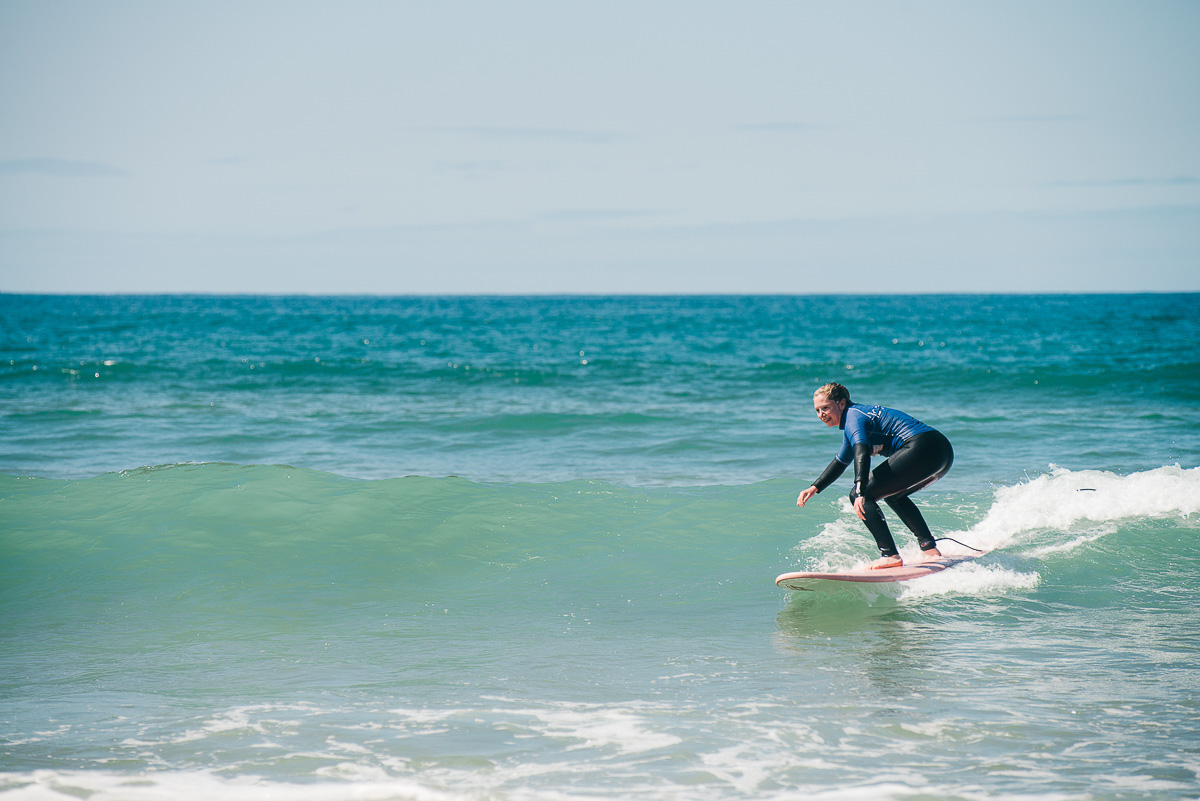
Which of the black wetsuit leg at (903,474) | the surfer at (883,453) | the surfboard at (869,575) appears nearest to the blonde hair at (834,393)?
the surfer at (883,453)

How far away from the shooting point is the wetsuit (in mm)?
7188

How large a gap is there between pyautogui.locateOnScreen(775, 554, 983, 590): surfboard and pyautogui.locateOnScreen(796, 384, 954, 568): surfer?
0.13m

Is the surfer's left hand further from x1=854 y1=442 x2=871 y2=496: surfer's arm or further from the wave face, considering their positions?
the wave face

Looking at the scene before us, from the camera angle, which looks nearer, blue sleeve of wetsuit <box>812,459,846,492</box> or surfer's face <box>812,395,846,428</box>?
surfer's face <box>812,395,846,428</box>

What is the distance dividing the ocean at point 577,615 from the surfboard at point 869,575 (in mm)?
118

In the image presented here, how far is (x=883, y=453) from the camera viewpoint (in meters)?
7.55

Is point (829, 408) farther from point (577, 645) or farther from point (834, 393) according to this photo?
point (577, 645)

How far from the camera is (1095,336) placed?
45.1 meters

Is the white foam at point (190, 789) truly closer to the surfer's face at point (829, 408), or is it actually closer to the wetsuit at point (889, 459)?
the wetsuit at point (889, 459)

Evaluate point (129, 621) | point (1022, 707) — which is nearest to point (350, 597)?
point (129, 621)

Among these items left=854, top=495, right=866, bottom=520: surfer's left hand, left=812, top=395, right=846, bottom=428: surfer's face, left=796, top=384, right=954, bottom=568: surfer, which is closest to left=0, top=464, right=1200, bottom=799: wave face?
left=796, top=384, right=954, bottom=568: surfer

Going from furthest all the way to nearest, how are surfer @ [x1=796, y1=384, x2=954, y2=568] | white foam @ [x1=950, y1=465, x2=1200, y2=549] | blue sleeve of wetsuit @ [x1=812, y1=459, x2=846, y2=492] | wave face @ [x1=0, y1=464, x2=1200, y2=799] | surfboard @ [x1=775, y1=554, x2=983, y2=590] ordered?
1. white foam @ [x1=950, y1=465, x2=1200, y2=549]
2. surfboard @ [x1=775, y1=554, x2=983, y2=590]
3. blue sleeve of wetsuit @ [x1=812, y1=459, x2=846, y2=492]
4. surfer @ [x1=796, y1=384, x2=954, y2=568]
5. wave face @ [x1=0, y1=464, x2=1200, y2=799]

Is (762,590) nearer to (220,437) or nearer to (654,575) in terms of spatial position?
(654,575)

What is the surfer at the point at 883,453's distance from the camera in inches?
281
